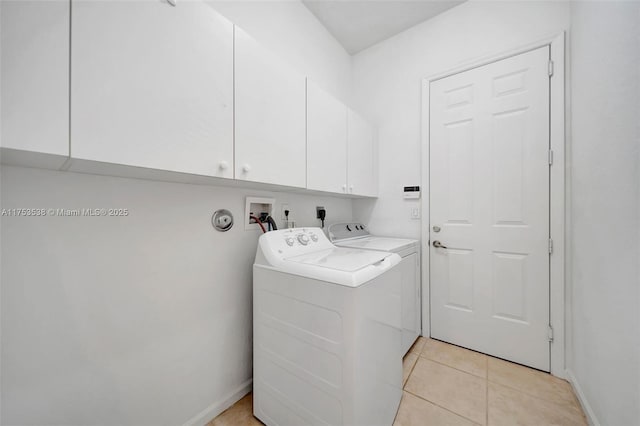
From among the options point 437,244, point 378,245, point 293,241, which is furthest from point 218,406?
point 437,244

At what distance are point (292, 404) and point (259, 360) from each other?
0.29 metres

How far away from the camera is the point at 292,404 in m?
1.17

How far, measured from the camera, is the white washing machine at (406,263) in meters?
1.81

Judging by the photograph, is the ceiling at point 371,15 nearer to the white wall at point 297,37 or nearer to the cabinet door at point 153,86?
the white wall at point 297,37

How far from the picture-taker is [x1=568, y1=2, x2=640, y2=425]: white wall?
3.13ft

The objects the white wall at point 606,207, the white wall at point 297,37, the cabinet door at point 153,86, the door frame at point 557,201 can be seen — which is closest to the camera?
the cabinet door at point 153,86

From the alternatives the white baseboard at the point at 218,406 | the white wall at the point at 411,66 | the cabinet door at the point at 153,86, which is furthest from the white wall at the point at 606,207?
the white baseboard at the point at 218,406

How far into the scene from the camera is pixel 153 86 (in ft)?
2.74

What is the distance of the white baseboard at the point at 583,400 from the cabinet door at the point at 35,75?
2549 millimetres

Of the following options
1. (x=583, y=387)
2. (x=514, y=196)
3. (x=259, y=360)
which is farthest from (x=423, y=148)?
(x=259, y=360)

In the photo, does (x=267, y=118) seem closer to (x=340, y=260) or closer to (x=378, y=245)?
(x=340, y=260)

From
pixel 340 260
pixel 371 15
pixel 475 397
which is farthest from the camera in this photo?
pixel 371 15

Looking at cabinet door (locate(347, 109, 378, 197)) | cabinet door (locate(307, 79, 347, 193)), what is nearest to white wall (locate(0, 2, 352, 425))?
cabinet door (locate(307, 79, 347, 193))

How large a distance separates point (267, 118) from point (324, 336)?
109 cm
